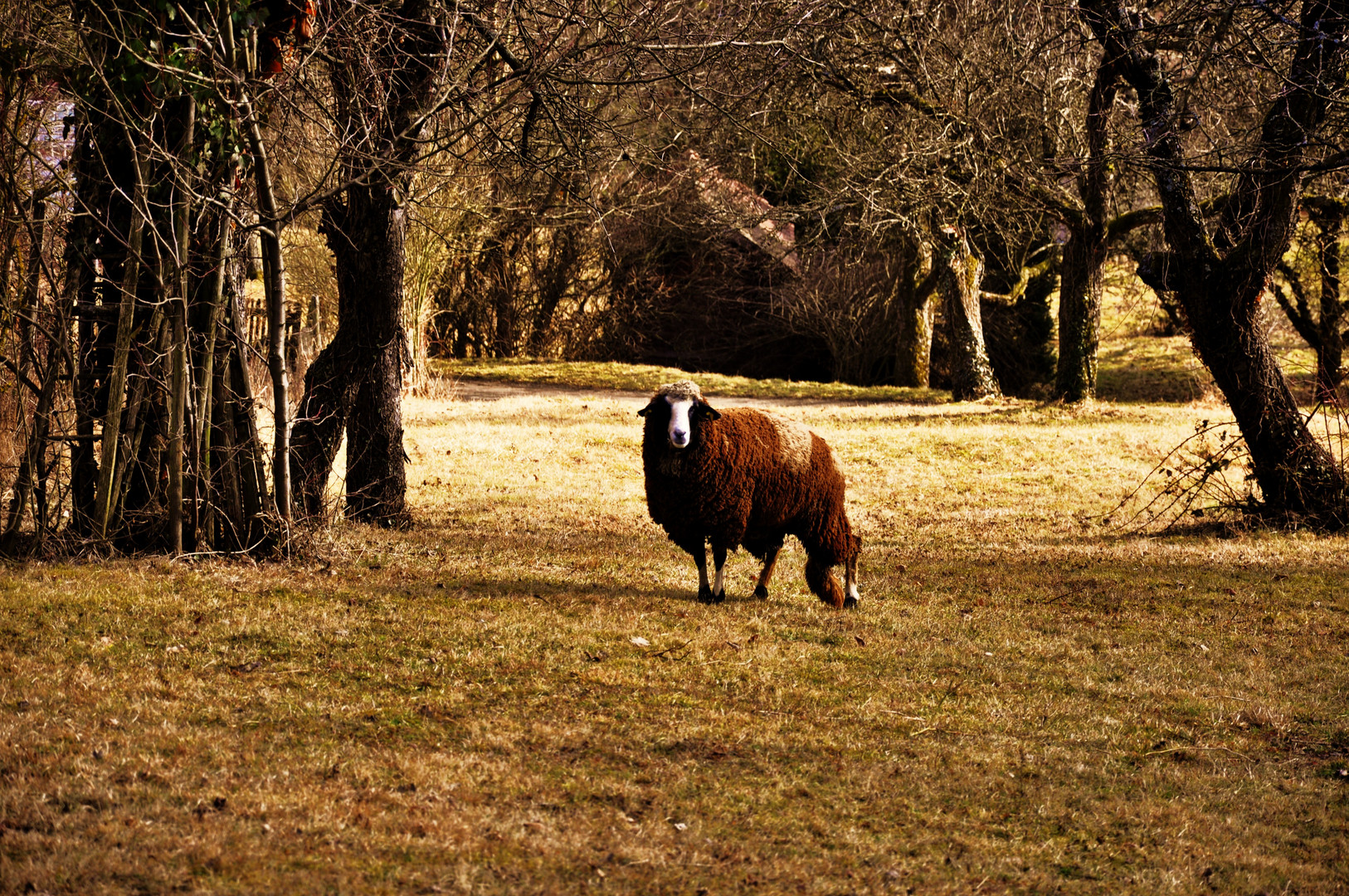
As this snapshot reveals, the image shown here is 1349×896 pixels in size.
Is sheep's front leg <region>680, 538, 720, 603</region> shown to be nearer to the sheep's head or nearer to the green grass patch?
the sheep's head

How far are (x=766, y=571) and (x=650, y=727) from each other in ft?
10.7

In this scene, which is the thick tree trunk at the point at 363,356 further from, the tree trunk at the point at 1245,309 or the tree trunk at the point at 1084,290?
the tree trunk at the point at 1084,290

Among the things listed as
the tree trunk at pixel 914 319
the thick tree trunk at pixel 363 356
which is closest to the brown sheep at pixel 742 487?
the thick tree trunk at pixel 363 356

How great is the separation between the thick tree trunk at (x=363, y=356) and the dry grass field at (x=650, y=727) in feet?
3.61

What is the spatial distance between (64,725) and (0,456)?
620 centimetres

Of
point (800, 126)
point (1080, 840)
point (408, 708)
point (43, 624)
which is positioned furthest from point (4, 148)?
point (800, 126)

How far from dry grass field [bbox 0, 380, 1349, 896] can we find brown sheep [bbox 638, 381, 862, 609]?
1.38 feet

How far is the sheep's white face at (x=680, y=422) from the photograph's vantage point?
327 inches

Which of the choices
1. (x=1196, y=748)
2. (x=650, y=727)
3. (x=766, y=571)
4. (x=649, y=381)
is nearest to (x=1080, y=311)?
(x=649, y=381)

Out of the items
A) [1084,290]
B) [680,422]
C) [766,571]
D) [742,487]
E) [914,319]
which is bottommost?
[766,571]

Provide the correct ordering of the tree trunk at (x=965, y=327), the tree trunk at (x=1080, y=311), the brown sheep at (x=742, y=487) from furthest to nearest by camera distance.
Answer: the tree trunk at (x=965, y=327) < the tree trunk at (x=1080, y=311) < the brown sheep at (x=742, y=487)

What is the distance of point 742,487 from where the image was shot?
28.5 feet

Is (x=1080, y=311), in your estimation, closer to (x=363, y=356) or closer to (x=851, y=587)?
(x=851, y=587)

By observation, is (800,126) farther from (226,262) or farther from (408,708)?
(408,708)
